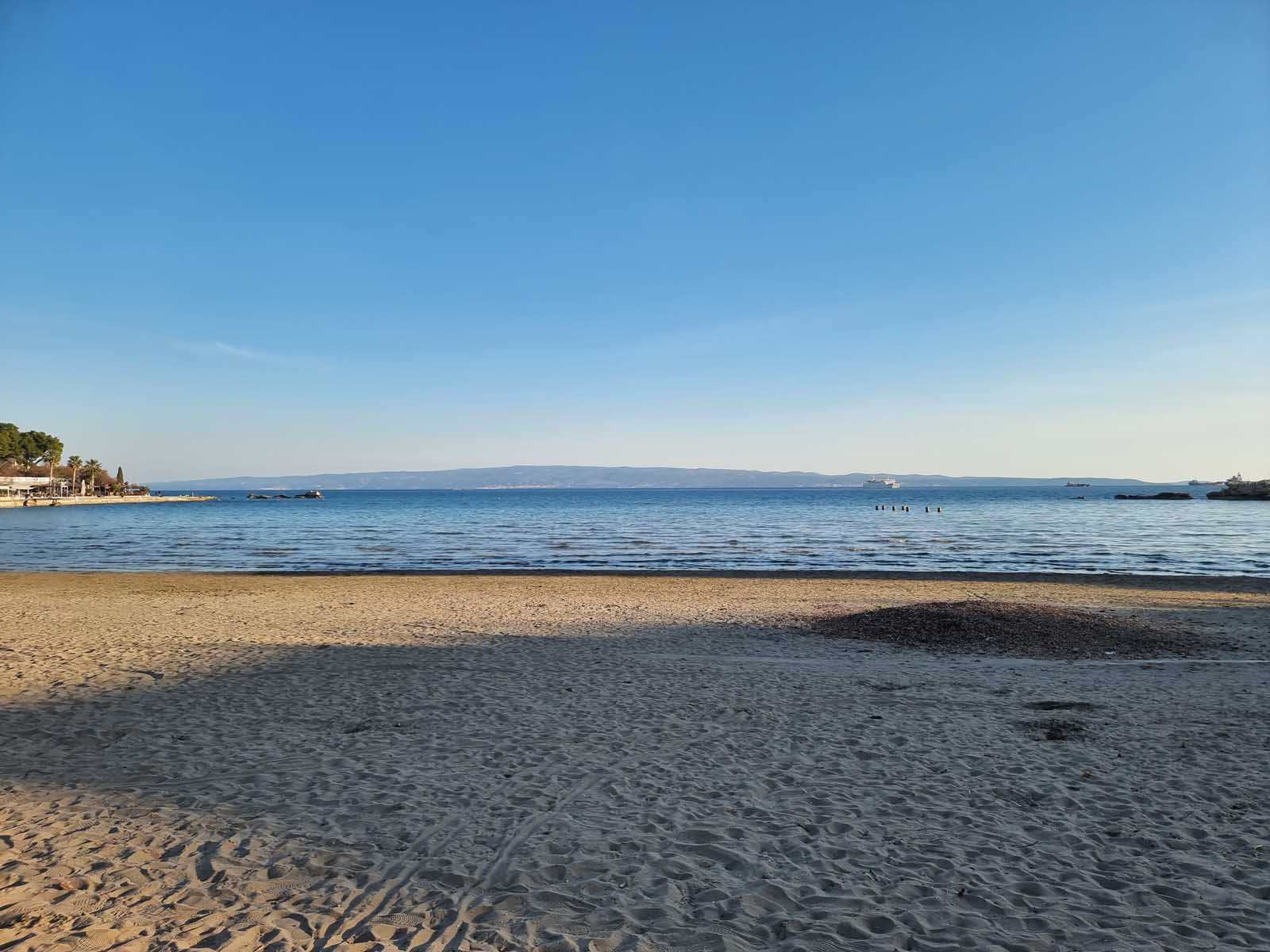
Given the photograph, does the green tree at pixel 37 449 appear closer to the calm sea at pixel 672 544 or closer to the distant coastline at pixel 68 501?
the distant coastline at pixel 68 501

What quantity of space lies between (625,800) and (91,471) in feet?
504

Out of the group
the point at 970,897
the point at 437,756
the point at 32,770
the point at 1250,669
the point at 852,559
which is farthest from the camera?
the point at 852,559

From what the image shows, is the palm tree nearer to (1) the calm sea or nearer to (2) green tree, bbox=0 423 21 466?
(2) green tree, bbox=0 423 21 466

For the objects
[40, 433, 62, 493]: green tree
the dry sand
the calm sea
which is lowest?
the calm sea

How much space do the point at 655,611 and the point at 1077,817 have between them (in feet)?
40.8

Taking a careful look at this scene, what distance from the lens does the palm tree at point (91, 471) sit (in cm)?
12505

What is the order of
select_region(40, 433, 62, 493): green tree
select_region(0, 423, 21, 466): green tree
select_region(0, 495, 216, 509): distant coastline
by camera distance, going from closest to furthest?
select_region(0, 495, 216, 509): distant coastline < select_region(0, 423, 21, 466): green tree < select_region(40, 433, 62, 493): green tree

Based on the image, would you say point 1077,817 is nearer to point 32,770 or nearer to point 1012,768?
point 1012,768

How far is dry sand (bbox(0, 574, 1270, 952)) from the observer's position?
437 cm

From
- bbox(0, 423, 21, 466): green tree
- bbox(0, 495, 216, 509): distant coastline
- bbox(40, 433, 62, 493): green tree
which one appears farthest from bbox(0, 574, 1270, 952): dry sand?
bbox(40, 433, 62, 493): green tree

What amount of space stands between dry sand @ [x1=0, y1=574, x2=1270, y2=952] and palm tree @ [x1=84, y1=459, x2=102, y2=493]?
138m

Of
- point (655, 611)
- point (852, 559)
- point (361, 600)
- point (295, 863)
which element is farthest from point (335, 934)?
point (852, 559)

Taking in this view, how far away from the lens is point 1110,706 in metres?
9.02

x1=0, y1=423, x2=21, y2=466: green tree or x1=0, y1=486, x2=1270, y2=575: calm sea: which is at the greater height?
x1=0, y1=423, x2=21, y2=466: green tree
